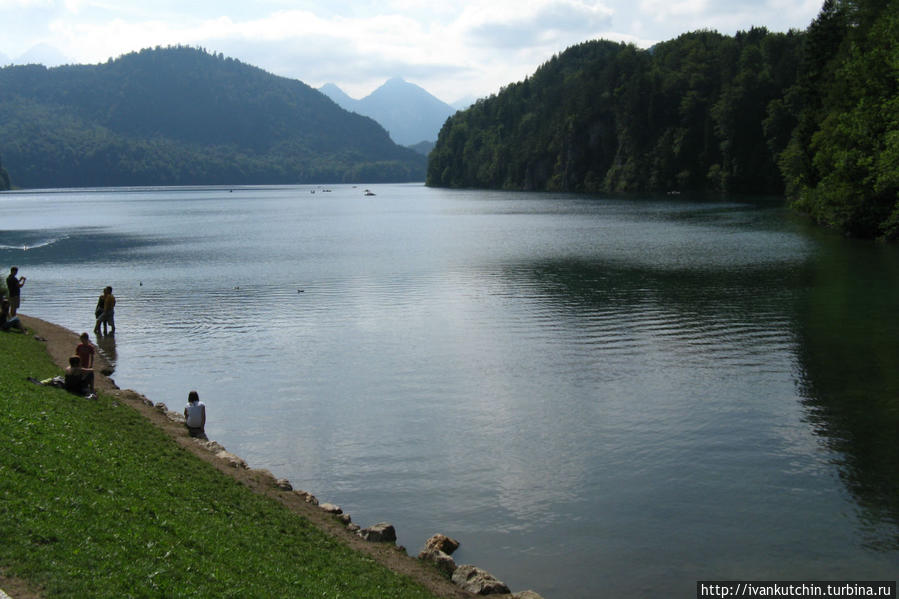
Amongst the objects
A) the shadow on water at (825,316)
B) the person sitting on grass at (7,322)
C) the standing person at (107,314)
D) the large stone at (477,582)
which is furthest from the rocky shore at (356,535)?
the standing person at (107,314)

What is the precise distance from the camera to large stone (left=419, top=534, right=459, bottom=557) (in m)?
14.5

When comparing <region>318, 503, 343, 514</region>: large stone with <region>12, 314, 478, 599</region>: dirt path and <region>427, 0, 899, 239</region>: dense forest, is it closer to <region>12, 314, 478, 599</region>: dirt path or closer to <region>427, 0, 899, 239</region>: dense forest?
<region>12, 314, 478, 599</region>: dirt path

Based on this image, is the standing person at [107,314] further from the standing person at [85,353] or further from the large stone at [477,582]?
the large stone at [477,582]

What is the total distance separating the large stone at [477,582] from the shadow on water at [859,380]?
7.53 m

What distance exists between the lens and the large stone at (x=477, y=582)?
12875mm

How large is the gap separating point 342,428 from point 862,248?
53123mm

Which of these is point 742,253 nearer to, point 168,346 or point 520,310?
point 520,310

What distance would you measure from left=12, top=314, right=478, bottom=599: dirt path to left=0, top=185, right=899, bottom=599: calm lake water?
119cm

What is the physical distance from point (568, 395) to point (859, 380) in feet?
32.0

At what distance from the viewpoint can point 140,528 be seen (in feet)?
37.6

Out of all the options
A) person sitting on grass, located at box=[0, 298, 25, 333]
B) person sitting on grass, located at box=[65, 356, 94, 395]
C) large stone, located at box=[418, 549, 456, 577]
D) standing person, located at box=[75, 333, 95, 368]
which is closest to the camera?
large stone, located at box=[418, 549, 456, 577]

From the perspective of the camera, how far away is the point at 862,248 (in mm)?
59969

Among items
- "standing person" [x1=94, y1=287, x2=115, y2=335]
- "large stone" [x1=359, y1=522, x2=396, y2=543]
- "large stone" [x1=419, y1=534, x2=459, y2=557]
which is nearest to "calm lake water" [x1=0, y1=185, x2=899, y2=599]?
"large stone" [x1=419, y1=534, x2=459, y2=557]

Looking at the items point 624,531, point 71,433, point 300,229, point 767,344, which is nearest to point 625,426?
point 624,531
